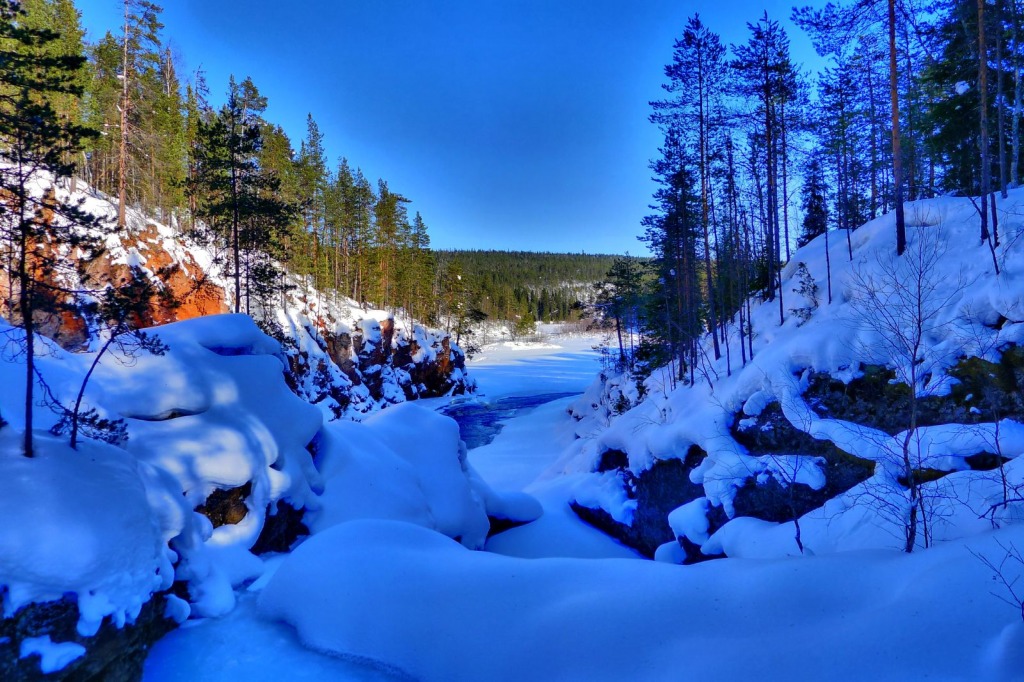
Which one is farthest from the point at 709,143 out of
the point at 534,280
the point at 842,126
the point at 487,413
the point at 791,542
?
the point at 534,280

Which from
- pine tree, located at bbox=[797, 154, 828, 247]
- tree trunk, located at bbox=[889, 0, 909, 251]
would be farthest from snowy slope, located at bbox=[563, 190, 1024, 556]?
pine tree, located at bbox=[797, 154, 828, 247]

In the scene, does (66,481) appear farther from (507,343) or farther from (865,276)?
(507,343)

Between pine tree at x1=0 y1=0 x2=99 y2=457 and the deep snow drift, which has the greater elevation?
pine tree at x1=0 y1=0 x2=99 y2=457

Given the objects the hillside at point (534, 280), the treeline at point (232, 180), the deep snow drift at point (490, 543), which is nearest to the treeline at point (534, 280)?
the hillside at point (534, 280)

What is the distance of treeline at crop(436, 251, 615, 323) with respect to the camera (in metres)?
103

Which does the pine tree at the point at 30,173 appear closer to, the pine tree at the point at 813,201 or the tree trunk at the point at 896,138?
the tree trunk at the point at 896,138

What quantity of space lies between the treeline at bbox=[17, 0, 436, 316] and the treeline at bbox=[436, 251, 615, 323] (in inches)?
1573

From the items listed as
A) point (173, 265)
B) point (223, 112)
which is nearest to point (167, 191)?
point (173, 265)

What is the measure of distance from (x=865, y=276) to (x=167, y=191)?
41.7 m

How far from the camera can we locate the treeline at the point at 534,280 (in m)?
103

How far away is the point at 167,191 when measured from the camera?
34219 millimetres

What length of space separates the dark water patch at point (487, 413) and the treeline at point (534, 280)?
145 ft

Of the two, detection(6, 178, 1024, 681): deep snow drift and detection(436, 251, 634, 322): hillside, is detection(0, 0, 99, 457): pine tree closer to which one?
detection(6, 178, 1024, 681): deep snow drift

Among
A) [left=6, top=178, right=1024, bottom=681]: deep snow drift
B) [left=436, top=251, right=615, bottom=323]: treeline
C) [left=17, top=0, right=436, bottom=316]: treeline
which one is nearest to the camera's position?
[left=6, top=178, right=1024, bottom=681]: deep snow drift
